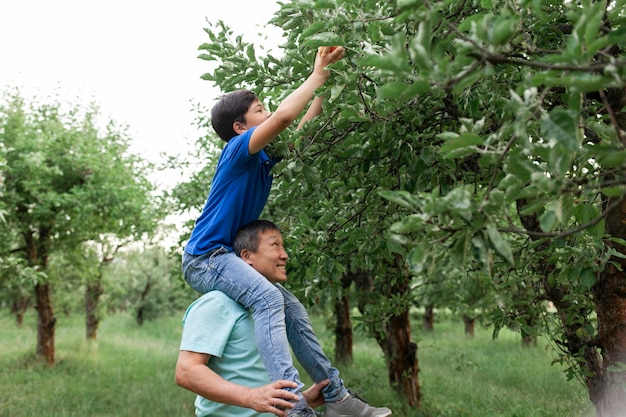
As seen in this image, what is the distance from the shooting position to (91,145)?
13.3 meters

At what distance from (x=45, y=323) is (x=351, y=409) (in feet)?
43.1

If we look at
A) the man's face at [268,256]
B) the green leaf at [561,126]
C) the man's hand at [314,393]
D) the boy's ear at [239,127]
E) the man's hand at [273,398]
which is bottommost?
the man's hand at [314,393]

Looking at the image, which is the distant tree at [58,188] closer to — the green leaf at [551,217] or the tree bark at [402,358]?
the tree bark at [402,358]

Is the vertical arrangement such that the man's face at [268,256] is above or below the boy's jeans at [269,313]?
above

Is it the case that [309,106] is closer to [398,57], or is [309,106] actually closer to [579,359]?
[398,57]

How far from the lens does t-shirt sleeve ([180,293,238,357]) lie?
2.65 m

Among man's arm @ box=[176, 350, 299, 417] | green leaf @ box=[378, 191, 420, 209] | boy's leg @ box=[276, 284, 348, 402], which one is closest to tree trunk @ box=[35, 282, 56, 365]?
boy's leg @ box=[276, 284, 348, 402]

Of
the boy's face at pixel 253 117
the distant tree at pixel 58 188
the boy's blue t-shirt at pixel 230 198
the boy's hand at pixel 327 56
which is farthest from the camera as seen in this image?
the distant tree at pixel 58 188

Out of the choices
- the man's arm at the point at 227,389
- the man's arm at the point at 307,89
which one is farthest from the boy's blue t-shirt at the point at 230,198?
the man's arm at the point at 227,389

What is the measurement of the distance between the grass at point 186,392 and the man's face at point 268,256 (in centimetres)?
390

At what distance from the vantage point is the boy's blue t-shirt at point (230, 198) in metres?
3.00

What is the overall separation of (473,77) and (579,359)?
2977 mm

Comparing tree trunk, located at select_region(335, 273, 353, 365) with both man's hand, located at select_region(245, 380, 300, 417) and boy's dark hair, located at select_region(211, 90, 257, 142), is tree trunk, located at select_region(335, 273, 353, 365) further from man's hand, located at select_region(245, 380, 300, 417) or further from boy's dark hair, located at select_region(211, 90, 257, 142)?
man's hand, located at select_region(245, 380, 300, 417)

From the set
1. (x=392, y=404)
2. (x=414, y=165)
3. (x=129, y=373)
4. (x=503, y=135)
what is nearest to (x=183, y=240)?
(x=392, y=404)
